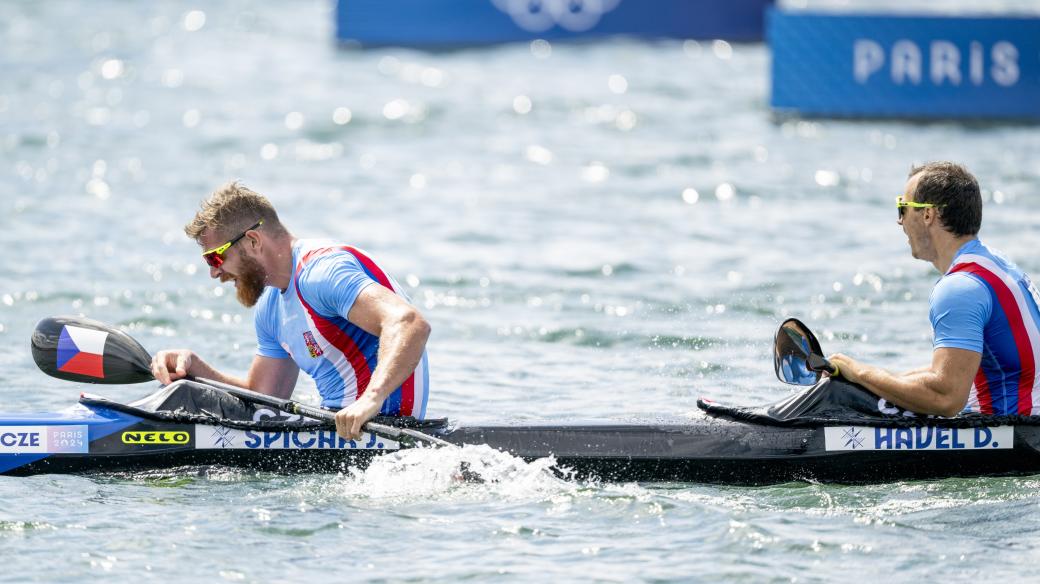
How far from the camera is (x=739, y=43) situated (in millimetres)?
23328

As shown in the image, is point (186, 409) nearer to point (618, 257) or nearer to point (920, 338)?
point (920, 338)

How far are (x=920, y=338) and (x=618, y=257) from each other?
331cm

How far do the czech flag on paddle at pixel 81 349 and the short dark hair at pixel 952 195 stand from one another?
3627 mm

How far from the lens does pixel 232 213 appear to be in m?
6.36

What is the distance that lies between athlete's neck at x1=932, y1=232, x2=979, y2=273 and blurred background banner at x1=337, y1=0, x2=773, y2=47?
56.2ft

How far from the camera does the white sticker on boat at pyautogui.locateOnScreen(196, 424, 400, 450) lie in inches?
259

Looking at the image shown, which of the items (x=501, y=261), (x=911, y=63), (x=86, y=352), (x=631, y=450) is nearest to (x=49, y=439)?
(x=86, y=352)

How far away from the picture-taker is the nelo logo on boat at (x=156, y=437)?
6652 millimetres

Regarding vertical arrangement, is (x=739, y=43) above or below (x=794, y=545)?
above

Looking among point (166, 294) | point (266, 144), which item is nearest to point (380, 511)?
point (166, 294)

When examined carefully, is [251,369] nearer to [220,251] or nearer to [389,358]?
[220,251]

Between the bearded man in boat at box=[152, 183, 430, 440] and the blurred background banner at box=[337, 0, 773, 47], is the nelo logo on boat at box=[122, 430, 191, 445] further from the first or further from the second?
the blurred background banner at box=[337, 0, 773, 47]

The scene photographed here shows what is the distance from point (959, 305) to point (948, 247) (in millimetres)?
290

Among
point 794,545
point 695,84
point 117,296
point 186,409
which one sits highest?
point 695,84
